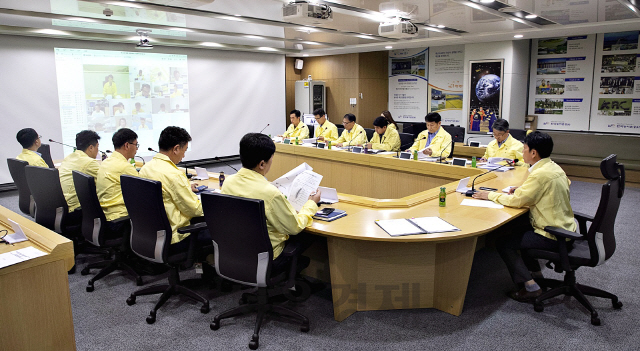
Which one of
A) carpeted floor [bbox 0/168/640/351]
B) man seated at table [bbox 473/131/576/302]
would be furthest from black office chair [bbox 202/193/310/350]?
man seated at table [bbox 473/131/576/302]

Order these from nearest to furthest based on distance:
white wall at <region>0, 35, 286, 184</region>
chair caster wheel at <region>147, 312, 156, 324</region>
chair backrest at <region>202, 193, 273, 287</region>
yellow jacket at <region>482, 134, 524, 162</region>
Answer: chair backrest at <region>202, 193, 273, 287</region> < chair caster wheel at <region>147, 312, 156, 324</region> < yellow jacket at <region>482, 134, 524, 162</region> < white wall at <region>0, 35, 286, 184</region>

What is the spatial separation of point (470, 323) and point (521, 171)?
7.66 feet

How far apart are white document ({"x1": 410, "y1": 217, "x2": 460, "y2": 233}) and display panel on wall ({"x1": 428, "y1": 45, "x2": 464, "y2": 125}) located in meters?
6.69

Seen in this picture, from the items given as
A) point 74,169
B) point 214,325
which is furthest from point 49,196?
point 214,325

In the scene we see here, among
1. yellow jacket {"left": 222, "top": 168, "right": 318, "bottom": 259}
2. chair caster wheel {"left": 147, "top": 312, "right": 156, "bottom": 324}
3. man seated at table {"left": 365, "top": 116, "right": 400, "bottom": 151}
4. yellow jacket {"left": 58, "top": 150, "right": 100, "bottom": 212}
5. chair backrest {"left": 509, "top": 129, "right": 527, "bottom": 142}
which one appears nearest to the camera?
yellow jacket {"left": 222, "top": 168, "right": 318, "bottom": 259}

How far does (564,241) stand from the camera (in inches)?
107

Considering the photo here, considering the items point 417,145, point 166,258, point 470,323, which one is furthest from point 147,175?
point 417,145

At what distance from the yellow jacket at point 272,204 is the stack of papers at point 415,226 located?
484 millimetres

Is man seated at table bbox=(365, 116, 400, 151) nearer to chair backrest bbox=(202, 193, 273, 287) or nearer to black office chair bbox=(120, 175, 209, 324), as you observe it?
black office chair bbox=(120, 175, 209, 324)

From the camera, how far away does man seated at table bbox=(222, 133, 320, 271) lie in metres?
2.43

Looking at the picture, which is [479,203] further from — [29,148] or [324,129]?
[324,129]

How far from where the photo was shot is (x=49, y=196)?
3453 mm

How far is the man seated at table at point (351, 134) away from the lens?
270 inches

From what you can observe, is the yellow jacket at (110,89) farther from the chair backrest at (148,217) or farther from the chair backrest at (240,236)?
the chair backrest at (240,236)
